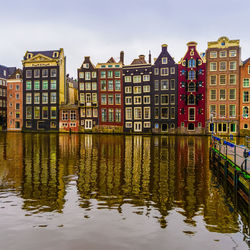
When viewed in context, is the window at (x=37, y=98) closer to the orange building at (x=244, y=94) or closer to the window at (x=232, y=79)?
the window at (x=232, y=79)

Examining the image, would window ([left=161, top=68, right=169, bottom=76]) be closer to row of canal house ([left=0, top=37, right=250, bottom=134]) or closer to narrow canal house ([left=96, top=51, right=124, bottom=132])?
row of canal house ([left=0, top=37, right=250, bottom=134])

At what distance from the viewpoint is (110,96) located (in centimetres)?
7269

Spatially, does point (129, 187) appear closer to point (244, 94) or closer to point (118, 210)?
point (118, 210)

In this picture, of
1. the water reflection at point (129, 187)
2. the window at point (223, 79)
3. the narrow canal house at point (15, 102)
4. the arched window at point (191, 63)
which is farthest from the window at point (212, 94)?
the narrow canal house at point (15, 102)

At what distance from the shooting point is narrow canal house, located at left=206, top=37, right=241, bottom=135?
203 ft

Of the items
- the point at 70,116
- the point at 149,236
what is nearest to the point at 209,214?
the point at 149,236

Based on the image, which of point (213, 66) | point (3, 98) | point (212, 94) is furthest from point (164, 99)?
point (3, 98)

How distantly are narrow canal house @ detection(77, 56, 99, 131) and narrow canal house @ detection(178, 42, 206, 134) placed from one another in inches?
928

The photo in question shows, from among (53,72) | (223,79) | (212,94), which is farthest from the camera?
(53,72)

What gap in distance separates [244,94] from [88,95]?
1604 inches

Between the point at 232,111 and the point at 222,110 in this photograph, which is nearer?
the point at 232,111

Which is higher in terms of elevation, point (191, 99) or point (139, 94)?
point (139, 94)

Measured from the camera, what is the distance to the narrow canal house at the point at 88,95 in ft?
241

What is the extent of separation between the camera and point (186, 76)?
6519 centimetres
